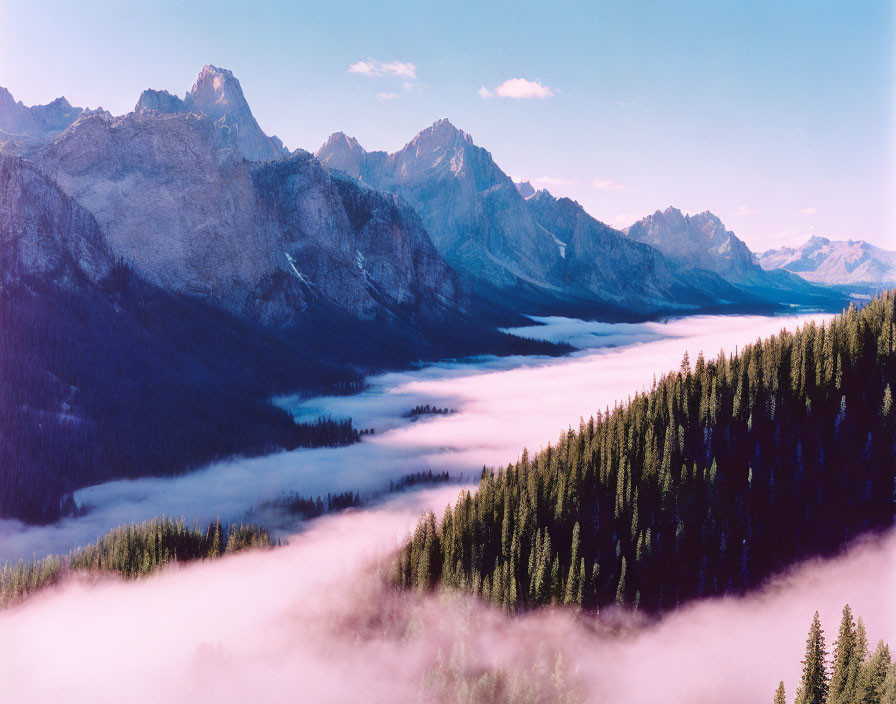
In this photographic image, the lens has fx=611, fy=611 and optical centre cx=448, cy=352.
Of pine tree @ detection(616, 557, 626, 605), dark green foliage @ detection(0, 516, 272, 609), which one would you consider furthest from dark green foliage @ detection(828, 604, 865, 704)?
dark green foliage @ detection(0, 516, 272, 609)

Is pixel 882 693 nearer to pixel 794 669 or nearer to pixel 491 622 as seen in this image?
pixel 794 669

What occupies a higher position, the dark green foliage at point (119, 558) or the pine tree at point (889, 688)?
the pine tree at point (889, 688)

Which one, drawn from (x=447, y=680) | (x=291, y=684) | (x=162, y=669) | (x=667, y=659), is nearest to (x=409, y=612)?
(x=447, y=680)

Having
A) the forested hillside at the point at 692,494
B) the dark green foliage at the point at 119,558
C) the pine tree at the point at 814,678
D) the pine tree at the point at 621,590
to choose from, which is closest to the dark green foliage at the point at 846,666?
the pine tree at the point at 814,678

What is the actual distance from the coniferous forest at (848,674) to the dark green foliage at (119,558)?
532 ft

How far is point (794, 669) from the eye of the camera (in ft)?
451

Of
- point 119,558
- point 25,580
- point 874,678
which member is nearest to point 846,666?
point 874,678

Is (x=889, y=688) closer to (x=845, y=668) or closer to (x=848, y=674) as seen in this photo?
(x=848, y=674)

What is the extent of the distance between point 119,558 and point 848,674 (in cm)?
18338

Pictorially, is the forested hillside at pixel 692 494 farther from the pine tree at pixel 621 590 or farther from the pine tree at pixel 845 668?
the pine tree at pixel 845 668

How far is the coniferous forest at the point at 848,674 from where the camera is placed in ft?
260

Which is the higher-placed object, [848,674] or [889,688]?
[889,688]

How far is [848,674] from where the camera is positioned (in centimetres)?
8462

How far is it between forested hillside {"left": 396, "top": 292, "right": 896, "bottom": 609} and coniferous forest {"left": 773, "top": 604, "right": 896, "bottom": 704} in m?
55.5
